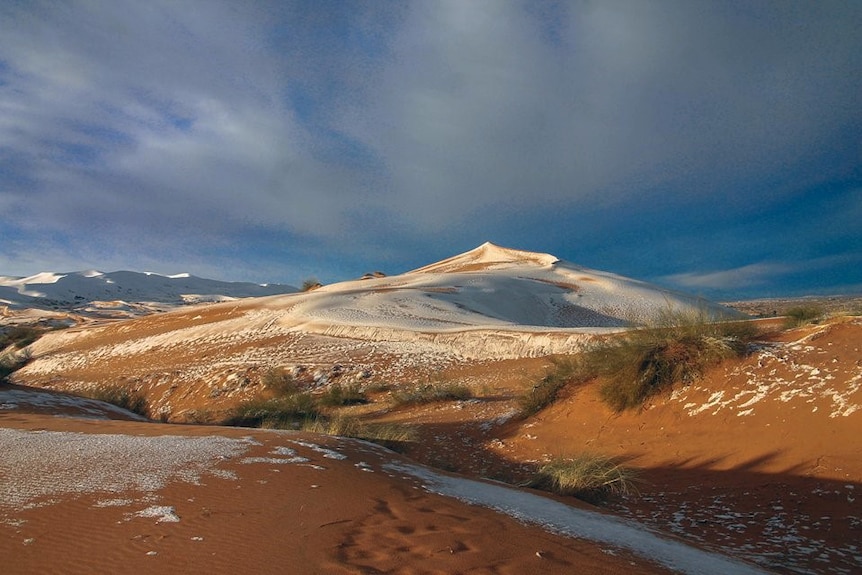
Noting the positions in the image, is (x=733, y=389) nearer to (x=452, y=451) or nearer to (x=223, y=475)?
(x=452, y=451)

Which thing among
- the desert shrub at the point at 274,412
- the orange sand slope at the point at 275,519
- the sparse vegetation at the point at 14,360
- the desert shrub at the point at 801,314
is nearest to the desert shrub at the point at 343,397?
the desert shrub at the point at 274,412

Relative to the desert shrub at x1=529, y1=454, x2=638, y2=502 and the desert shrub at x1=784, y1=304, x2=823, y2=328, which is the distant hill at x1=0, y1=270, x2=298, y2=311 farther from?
the desert shrub at x1=529, y1=454, x2=638, y2=502

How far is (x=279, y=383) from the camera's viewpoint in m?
18.7

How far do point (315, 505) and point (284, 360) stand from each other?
1867cm

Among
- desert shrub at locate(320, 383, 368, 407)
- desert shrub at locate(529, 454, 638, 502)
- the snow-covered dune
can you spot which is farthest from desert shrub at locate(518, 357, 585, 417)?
the snow-covered dune

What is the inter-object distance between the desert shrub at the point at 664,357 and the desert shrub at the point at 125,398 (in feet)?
49.7

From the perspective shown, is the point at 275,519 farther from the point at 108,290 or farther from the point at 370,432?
the point at 108,290

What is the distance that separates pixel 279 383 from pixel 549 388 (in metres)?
10.4

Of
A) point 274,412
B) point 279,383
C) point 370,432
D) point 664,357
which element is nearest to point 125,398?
point 279,383

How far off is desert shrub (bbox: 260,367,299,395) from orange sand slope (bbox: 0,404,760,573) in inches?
460

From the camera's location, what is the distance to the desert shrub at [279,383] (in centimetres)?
1834

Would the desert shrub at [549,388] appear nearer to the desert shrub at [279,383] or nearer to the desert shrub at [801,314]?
the desert shrub at [801,314]

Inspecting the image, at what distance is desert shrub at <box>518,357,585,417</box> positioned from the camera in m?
11.8

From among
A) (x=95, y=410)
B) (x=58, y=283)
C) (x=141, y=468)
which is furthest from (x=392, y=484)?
(x=58, y=283)
